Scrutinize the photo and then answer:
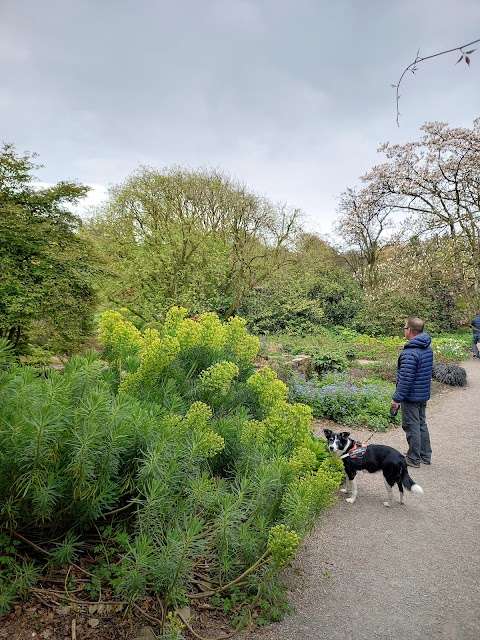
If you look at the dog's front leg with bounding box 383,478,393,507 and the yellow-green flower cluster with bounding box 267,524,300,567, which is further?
the dog's front leg with bounding box 383,478,393,507

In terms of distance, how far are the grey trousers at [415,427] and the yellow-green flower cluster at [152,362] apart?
12.9ft

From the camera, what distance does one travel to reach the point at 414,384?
5.59m

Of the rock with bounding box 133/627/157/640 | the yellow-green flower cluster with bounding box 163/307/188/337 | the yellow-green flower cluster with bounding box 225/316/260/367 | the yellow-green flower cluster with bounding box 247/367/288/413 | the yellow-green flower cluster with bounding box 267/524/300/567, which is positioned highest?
the yellow-green flower cluster with bounding box 163/307/188/337

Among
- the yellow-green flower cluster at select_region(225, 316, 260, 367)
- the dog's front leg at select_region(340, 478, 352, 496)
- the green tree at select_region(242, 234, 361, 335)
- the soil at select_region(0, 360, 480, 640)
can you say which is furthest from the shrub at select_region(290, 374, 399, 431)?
the green tree at select_region(242, 234, 361, 335)

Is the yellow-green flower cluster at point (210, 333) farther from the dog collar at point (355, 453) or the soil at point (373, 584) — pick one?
the dog collar at point (355, 453)

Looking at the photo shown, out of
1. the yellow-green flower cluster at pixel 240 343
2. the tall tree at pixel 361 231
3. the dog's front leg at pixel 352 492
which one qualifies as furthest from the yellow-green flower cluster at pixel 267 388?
the tall tree at pixel 361 231

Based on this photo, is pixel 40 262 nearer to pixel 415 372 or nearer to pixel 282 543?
pixel 415 372

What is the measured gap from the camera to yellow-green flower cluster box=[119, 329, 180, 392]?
9.96 feet

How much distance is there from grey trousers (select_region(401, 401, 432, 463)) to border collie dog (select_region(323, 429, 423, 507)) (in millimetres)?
1270

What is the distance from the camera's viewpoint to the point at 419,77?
1906mm

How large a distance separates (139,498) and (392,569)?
7.29 ft

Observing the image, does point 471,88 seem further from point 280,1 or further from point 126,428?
point 126,428

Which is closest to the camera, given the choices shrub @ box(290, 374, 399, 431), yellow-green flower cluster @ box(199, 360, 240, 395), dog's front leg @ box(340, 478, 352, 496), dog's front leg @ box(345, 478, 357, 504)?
yellow-green flower cluster @ box(199, 360, 240, 395)

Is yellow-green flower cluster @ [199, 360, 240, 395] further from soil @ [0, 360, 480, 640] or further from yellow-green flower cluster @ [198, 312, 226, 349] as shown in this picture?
soil @ [0, 360, 480, 640]
